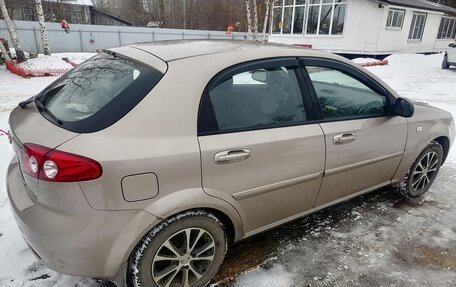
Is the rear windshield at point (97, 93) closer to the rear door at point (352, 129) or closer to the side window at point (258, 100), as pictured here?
the side window at point (258, 100)

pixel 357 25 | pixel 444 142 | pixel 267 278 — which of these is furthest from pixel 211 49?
pixel 357 25

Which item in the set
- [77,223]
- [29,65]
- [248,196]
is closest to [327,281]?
[248,196]

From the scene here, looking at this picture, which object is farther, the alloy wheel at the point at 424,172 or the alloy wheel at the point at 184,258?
the alloy wheel at the point at 424,172

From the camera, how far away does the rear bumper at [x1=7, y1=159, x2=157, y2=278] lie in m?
1.79

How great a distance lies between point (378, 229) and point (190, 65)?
2427mm

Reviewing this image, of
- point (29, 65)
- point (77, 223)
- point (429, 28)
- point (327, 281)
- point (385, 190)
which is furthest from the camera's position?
point (429, 28)

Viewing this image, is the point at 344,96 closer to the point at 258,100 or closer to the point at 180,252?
the point at 258,100

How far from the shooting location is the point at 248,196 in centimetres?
230

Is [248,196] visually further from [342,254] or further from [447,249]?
[447,249]

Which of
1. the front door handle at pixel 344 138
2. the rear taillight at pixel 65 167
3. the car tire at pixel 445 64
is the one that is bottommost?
the car tire at pixel 445 64

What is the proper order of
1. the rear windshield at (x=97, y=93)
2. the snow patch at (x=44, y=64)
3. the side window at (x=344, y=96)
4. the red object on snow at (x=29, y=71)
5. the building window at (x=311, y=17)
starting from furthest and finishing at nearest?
the building window at (x=311, y=17) < the snow patch at (x=44, y=64) < the red object on snow at (x=29, y=71) < the side window at (x=344, y=96) < the rear windshield at (x=97, y=93)

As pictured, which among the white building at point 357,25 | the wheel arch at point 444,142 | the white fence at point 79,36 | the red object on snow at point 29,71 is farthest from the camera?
the white fence at point 79,36

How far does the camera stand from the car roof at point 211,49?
229 cm

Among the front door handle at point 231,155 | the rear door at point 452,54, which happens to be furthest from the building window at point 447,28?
the front door handle at point 231,155
